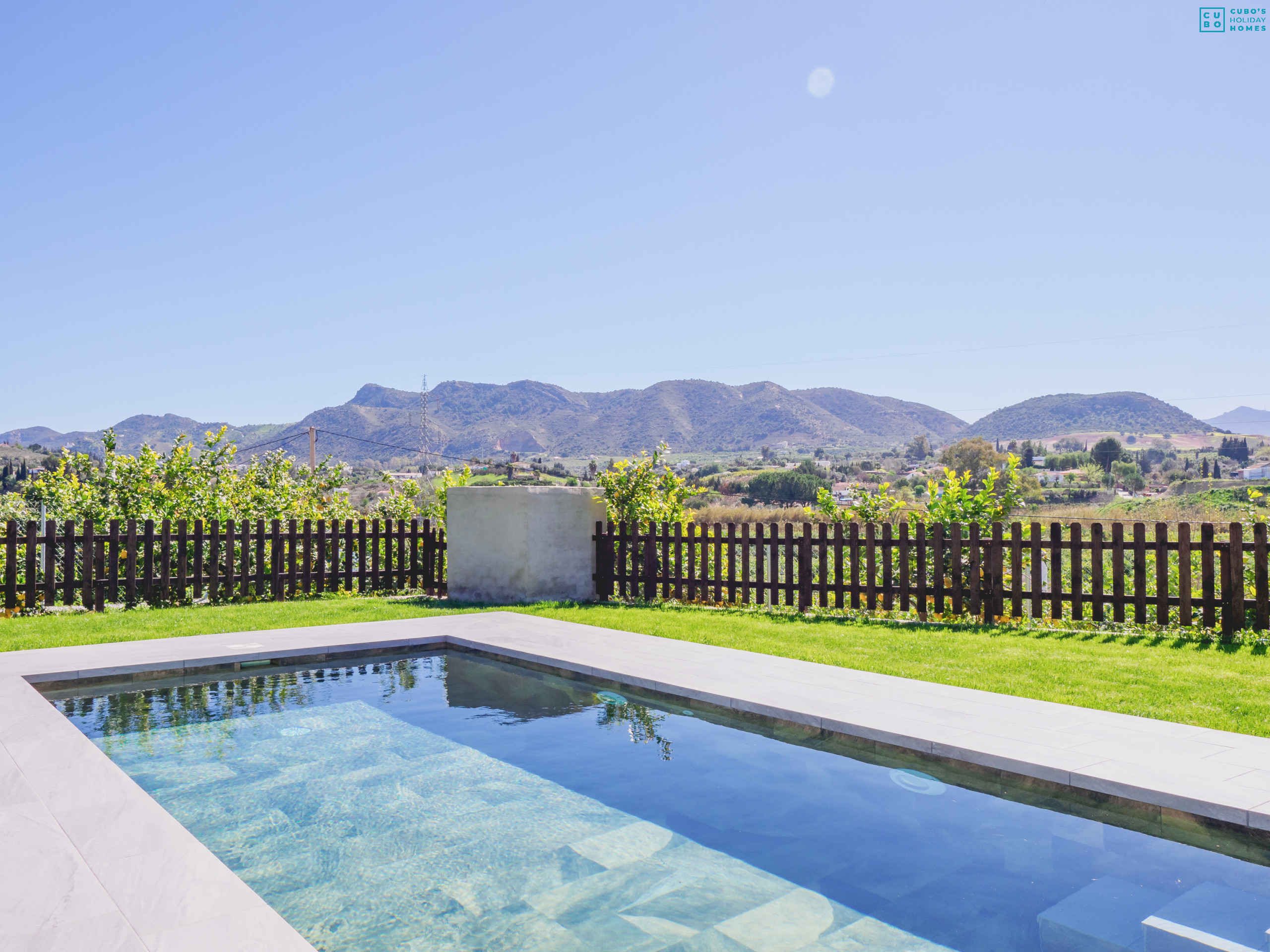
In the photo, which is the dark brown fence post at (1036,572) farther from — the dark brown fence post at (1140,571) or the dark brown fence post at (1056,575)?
the dark brown fence post at (1140,571)

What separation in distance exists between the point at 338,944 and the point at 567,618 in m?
6.69

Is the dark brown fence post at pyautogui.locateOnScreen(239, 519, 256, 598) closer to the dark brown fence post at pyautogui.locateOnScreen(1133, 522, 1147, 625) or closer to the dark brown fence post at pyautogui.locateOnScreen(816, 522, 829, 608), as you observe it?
the dark brown fence post at pyautogui.locateOnScreen(816, 522, 829, 608)

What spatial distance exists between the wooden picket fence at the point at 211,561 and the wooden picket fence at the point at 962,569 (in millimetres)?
3446

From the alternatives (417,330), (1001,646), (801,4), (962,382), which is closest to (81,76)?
(801,4)

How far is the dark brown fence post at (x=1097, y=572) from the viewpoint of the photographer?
27.3 ft

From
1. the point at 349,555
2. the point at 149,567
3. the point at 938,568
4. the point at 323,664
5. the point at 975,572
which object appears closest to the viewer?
the point at 323,664

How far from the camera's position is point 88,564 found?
10.3 metres

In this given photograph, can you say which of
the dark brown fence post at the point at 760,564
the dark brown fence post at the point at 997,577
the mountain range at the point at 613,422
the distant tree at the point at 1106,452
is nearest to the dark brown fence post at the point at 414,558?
the dark brown fence post at the point at 760,564

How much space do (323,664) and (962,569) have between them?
7.07m

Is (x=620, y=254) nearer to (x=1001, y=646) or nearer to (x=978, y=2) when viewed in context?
(x=978, y=2)

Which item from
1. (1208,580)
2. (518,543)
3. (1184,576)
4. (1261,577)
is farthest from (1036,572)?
(518,543)

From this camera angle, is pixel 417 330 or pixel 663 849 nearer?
pixel 663 849

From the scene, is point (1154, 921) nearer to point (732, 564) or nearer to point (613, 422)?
point (732, 564)

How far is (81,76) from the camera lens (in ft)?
42.1
